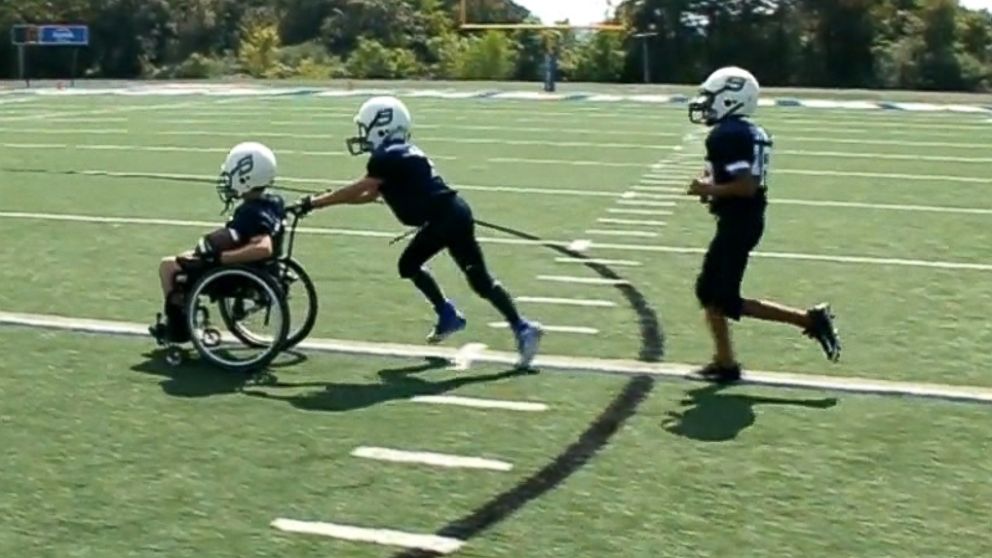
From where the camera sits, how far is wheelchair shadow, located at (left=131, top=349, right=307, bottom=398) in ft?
21.9

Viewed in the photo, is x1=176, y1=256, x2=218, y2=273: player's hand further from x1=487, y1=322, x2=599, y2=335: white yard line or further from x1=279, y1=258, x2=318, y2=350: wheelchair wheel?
x1=487, y1=322, x2=599, y2=335: white yard line

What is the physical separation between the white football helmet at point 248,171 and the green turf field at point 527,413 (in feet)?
2.77

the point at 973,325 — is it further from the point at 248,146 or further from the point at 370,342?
the point at 248,146

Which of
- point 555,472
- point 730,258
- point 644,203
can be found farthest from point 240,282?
point 644,203

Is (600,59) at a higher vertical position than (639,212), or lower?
higher

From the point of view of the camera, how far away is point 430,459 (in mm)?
5645

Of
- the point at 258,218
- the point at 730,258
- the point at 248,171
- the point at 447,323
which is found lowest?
the point at 447,323

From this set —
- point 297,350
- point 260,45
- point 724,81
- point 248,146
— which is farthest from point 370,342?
point 260,45

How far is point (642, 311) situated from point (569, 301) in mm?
490

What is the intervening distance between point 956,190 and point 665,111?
565 inches

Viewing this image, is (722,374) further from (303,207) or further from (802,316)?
(303,207)

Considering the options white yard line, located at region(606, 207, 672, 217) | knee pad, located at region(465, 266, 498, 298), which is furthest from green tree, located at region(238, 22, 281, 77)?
knee pad, located at region(465, 266, 498, 298)

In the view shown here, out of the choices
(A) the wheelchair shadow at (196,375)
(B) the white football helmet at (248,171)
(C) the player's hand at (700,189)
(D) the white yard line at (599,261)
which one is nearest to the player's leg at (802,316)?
(C) the player's hand at (700,189)

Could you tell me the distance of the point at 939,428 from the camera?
243 inches
